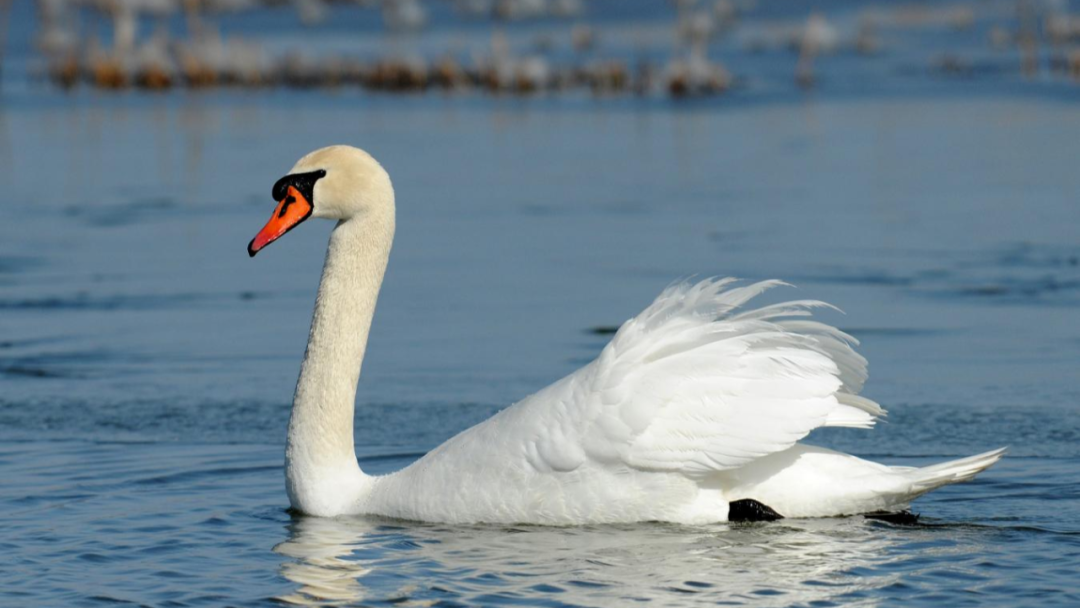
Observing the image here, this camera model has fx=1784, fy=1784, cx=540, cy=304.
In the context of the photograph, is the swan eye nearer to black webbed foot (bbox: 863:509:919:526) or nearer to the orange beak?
the orange beak

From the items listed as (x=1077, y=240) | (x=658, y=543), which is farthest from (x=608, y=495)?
(x=1077, y=240)

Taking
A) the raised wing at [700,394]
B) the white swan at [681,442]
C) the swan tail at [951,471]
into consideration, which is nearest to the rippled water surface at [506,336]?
the white swan at [681,442]

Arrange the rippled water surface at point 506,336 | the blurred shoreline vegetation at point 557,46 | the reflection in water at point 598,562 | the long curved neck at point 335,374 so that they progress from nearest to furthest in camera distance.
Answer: the reflection in water at point 598,562 → the rippled water surface at point 506,336 → the long curved neck at point 335,374 → the blurred shoreline vegetation at point 557,46

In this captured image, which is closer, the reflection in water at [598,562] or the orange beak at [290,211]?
the reflection in water at [598,562]

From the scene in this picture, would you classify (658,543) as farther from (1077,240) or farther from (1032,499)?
(1077,240)

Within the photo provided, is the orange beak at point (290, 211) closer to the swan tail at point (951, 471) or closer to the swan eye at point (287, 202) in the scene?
the swan eye at point (287, 202)

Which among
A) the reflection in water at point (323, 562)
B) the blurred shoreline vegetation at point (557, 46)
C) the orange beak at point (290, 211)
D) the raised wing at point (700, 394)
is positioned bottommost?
the reflection in water at point (323, 562)

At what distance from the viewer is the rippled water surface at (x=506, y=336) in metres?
6.30

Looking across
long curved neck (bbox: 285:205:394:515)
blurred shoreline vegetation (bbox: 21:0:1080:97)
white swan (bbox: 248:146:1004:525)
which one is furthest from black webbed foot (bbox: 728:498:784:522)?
blurred shoreline vegetation (bbox: 21:0:1080:97)

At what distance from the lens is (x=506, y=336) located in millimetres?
11188

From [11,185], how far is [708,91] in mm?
15117

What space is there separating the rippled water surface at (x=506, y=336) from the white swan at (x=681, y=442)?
0.13 m

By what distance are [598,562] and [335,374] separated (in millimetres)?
1676

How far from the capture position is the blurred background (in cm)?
638
